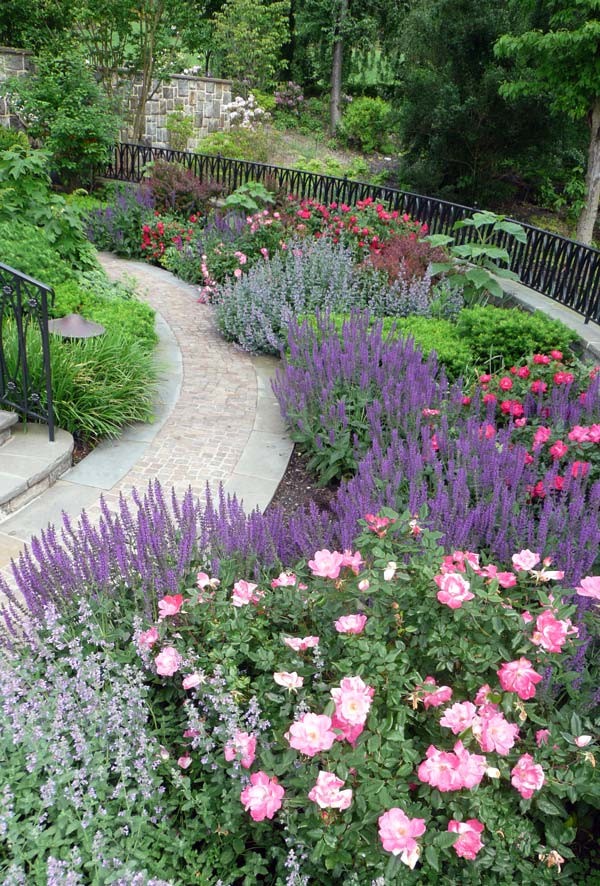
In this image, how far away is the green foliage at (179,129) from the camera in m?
16.6

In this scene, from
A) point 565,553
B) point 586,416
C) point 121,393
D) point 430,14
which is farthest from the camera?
point 430,14

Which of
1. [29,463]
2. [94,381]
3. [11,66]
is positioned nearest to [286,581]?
[29,463]

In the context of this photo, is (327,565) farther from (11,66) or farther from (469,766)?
(11,66)

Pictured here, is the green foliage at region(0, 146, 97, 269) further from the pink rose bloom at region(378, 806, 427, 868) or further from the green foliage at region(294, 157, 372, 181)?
the green foliage at region(294, 157, 372, 181)

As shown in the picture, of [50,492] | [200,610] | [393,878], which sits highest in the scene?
[200,610]

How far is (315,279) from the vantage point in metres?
7.00

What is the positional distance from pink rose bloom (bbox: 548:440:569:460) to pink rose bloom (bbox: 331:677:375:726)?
2157 millimetres

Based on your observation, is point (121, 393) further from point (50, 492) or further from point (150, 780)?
point (150, 780)

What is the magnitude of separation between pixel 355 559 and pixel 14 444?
2965 mm

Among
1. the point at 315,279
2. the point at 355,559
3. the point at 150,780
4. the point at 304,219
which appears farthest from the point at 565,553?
the point at 304,219

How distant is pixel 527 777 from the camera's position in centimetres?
186

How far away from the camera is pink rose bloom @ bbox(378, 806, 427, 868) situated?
165cm

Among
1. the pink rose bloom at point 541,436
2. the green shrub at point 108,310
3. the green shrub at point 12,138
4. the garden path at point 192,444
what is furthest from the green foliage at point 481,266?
the green shrub at point 12,138

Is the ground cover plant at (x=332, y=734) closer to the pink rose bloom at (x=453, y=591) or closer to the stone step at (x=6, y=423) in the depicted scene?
the pink rose bloom at (x=453, y=591)
